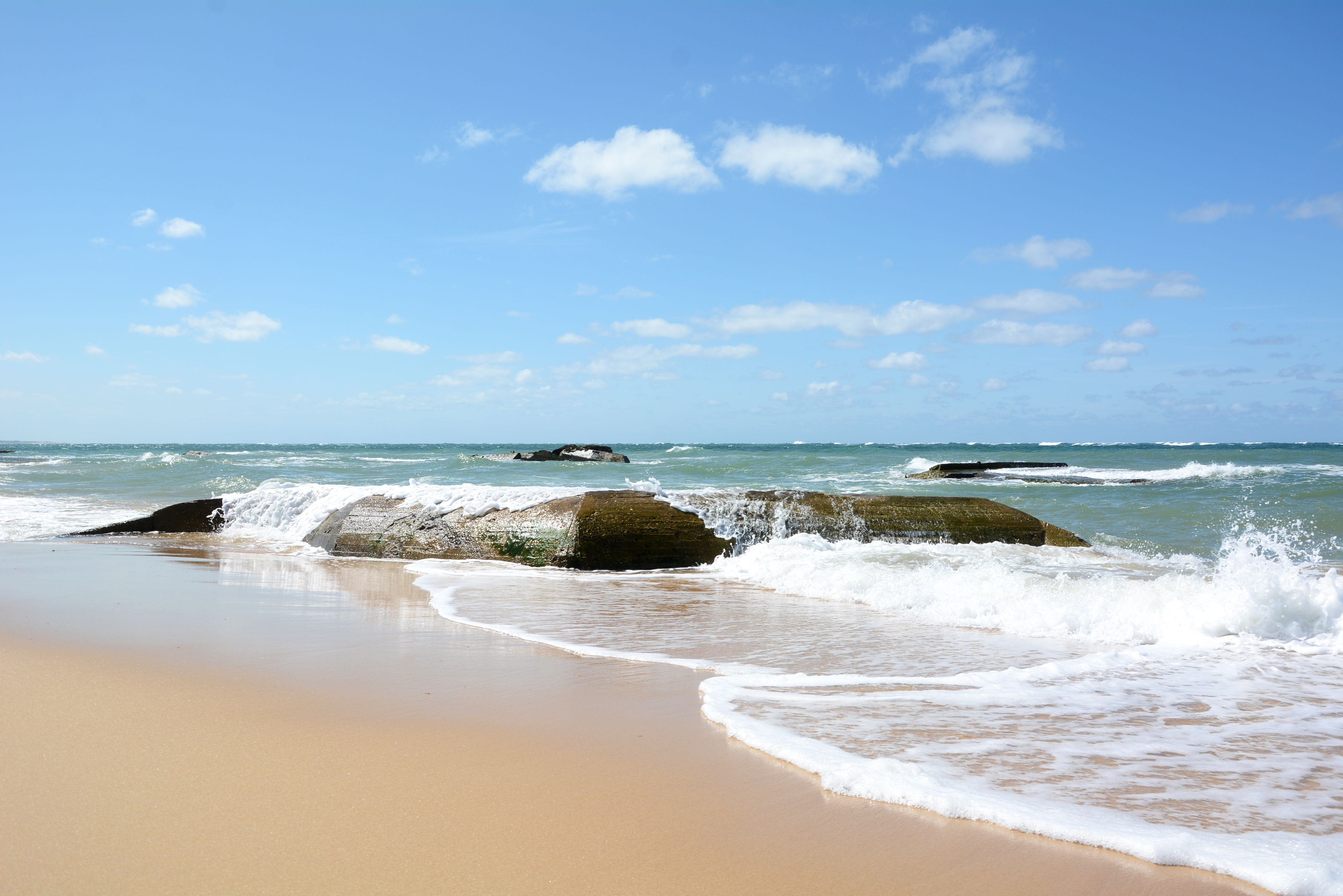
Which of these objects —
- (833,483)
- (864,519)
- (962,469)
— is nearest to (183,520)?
(864,519)

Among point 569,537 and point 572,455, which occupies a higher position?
point 572,455

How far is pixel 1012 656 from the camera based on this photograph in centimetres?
361

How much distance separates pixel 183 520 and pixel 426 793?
8199 millimetres

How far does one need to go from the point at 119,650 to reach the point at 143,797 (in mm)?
1859

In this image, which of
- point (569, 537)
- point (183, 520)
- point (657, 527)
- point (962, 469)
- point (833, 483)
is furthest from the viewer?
point (962, 469)

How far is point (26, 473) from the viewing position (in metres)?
20.3

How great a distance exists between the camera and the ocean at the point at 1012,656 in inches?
79.7

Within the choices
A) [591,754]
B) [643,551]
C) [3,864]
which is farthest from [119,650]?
[643,551]

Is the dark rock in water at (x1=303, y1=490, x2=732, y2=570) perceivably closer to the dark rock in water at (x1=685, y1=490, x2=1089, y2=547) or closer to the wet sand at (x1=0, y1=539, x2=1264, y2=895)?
the dark rock in water at (x1=685, y1=490, x2=1089, y2=547)

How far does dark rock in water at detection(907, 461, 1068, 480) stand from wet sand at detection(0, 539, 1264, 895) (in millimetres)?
17607

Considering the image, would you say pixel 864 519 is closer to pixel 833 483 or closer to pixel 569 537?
pixel 569 537

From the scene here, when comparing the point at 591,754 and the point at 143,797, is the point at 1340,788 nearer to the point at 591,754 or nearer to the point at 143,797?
the point at 591,754

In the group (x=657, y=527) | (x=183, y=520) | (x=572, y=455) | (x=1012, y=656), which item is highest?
(x=572, y=455)

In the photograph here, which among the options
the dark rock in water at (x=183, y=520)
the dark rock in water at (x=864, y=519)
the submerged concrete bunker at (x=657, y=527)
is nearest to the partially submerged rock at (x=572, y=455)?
the dark rock in water at (x=183, y=520)
